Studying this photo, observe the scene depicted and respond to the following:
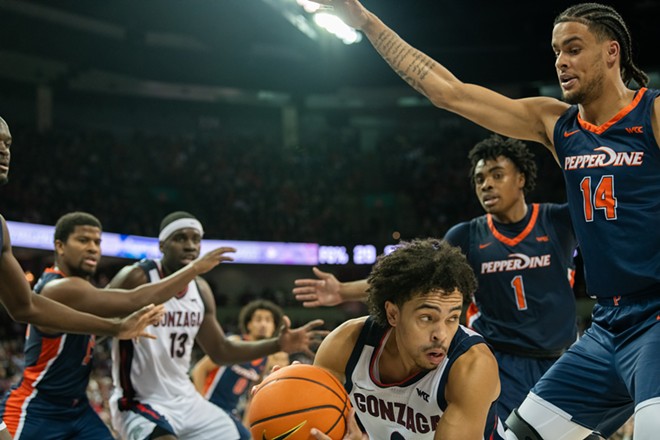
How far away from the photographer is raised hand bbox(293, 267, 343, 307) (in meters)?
4.43

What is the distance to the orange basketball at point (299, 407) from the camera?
10.0 ft

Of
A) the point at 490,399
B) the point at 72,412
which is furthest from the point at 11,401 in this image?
the point at 490,399

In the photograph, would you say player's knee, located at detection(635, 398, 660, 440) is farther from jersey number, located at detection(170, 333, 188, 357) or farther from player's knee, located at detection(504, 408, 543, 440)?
jersey number, located at detection(170, 333, 188, 357)

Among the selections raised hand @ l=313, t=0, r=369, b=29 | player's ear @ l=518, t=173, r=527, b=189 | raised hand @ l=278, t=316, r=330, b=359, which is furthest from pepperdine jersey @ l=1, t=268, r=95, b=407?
player's ear @ l=518, t=173, r=527, b=189

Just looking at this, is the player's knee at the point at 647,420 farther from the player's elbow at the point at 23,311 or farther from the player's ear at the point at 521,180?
the player's elbow at the point at 23,311

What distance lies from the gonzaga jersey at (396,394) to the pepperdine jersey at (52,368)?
2360 mm

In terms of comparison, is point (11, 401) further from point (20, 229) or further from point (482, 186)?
point (20, 229)

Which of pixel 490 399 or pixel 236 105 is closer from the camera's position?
pixel 490 399

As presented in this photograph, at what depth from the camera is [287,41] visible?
25609mm

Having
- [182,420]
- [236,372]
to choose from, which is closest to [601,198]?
[182,420]

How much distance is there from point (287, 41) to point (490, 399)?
77.3ft

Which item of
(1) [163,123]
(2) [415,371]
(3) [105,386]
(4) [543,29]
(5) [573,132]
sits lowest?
(3) [105,386]

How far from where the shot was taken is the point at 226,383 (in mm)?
7941

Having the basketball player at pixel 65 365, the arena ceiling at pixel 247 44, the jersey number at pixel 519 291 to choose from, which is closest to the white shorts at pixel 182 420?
the basketball player at pixel 65 365
